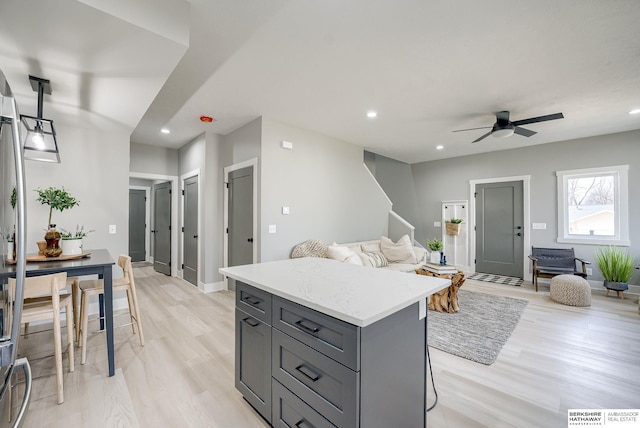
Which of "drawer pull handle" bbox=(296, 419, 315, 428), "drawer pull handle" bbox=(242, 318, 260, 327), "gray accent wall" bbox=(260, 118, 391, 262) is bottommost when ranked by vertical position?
"drawer pull handle" bbox=(296, 419, 315, 428)

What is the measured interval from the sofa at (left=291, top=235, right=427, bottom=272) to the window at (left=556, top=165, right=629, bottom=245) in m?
2.83

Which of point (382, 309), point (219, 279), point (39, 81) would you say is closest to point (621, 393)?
point (382, 309)

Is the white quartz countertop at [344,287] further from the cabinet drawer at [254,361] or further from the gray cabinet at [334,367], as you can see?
the cabinet drawer at [254,361]

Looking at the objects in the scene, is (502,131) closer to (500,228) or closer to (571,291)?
(571,291)

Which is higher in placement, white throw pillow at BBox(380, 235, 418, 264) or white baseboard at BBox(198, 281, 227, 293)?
white throw pillow at BBox(380, 235, 418, 264)

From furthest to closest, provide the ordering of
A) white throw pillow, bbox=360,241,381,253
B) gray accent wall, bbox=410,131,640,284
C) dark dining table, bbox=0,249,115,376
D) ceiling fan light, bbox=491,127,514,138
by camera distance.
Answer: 1. white throw pillow, bbox=360,241,381,253
2. gray accent wall, bbox=410,131,640,284
3. ceiling fan light, bbox=491,127,514,138
4. dark dining table, bbox=0,249,115,376

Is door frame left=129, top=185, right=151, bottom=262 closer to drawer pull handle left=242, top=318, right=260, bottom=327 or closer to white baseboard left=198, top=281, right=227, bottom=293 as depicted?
white baseboard left=198, top=281, right=227, bottom=293

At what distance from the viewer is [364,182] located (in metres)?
5.50

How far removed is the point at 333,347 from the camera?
1190 mm

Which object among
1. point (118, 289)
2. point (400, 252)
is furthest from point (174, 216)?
point (400, 252)

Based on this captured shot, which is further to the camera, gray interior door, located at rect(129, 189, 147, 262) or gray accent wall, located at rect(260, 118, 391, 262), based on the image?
gray interior door, located at rect(129, 189, 147, 262)

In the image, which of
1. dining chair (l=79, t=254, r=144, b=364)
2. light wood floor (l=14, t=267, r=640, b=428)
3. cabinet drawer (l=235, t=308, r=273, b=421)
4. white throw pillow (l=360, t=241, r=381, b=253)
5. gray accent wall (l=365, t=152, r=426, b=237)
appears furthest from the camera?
gray accent wall (l=365, t=152, r=426, b=237)

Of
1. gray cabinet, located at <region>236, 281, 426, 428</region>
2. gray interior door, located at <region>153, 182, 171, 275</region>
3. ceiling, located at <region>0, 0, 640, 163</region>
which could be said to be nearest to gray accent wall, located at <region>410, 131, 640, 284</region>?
ceiling, located at <region>0, 0, 640, 163</region>

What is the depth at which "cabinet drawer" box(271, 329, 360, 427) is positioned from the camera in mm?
1131
